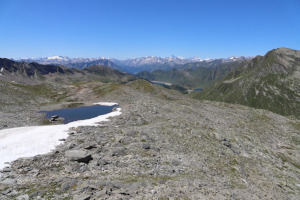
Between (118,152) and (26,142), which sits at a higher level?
(26,142)

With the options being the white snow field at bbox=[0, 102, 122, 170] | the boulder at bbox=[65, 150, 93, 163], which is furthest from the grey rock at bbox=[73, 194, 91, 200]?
the white snow field at bbox=[0, 102, 122, 170]

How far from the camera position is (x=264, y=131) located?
218 ft

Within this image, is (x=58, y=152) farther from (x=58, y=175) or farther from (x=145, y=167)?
(x=145, y=167)

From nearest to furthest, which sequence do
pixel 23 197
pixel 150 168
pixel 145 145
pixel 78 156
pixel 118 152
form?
pixel 23 197, pixel 78 156, pixel 150 168, pixel 118 152, pixel 145 145

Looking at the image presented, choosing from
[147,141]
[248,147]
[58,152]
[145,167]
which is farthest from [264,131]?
[58,152]

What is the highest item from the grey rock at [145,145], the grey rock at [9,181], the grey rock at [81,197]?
the grey rock at [81,197]

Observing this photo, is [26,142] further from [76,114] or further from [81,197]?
[76,114]

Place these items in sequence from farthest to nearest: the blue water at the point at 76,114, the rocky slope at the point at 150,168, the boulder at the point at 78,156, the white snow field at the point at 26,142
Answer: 1. the blue water at the point at 76,114
2. the white snow field at the point at 26,142
3. the boulder at the point at 78,156
4. the rocky slope at the point at 150,168

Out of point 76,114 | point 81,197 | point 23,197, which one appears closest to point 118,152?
point 81,197

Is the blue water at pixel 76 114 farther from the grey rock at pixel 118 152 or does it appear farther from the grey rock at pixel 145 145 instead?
the grey rock at pixel 145 145

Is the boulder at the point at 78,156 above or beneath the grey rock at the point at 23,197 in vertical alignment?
beneath

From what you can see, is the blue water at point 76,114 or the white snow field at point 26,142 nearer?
the white snow field at point 26,142

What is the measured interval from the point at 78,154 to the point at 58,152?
401 cm

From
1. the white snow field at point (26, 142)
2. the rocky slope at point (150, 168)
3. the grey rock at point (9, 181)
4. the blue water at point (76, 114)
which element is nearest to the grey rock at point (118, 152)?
the rocky slope at point (150, 168)
